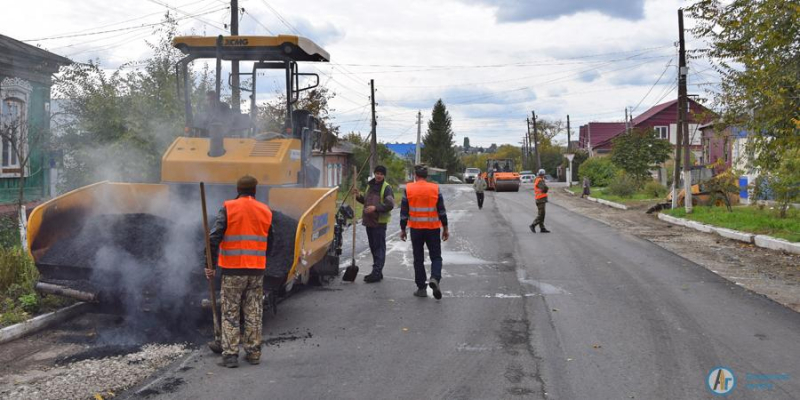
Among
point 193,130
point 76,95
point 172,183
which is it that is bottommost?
point 172,183

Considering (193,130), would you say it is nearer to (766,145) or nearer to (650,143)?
(766,145)

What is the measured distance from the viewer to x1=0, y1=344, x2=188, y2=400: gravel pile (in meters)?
4.88

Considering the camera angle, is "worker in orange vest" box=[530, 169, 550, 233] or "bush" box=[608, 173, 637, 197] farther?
"bush" box=[608, 173, 637, 197]

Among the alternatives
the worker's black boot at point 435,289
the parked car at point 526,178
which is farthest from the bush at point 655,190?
the parked car at point 526,178

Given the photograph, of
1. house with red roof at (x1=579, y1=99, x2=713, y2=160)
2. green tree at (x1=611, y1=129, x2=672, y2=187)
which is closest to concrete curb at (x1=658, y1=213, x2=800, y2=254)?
green tree at (x1=611, y1=129, x2=672, y2=187)

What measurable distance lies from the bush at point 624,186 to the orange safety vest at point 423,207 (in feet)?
86.2

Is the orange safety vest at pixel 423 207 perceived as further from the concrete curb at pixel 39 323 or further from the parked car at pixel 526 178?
the parked car at pixel 526 178

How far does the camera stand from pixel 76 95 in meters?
12.8

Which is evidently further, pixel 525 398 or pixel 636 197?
pixel 636 197

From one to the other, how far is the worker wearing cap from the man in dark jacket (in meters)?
3.96

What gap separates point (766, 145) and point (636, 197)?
20880mm

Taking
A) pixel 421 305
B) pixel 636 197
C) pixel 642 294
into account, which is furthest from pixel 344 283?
pixel 636 197

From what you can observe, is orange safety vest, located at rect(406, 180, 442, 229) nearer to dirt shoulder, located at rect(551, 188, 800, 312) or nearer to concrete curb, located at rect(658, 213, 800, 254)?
dirt shoulder, located at rect(551, 188, 800, 312)

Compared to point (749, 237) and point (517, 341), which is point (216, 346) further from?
point (749, 237)
